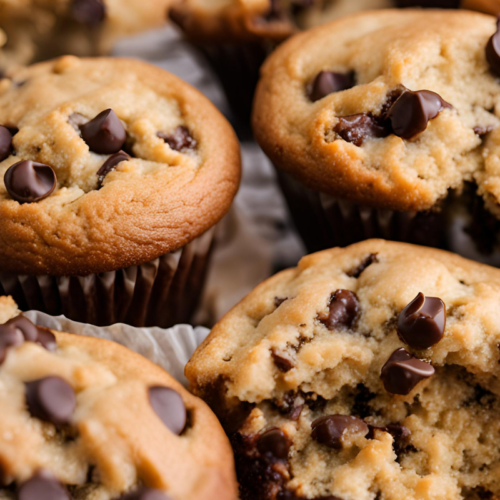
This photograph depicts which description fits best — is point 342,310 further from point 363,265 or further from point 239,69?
point 239,69

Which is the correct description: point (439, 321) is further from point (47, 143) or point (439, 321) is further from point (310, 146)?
point (47, 143)

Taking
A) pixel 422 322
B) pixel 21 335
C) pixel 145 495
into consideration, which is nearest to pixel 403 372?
pixel 422 322

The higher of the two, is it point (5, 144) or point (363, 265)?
point (5, 144)

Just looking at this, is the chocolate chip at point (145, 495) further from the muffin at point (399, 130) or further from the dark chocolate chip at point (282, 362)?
the muffin at point (399, 130)

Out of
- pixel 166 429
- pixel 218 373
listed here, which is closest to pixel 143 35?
pixel 218 373

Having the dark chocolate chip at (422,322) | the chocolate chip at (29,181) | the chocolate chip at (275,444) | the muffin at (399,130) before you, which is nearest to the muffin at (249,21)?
the muffin at (399,130)

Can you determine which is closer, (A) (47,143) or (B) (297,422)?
(B) (297,422)
